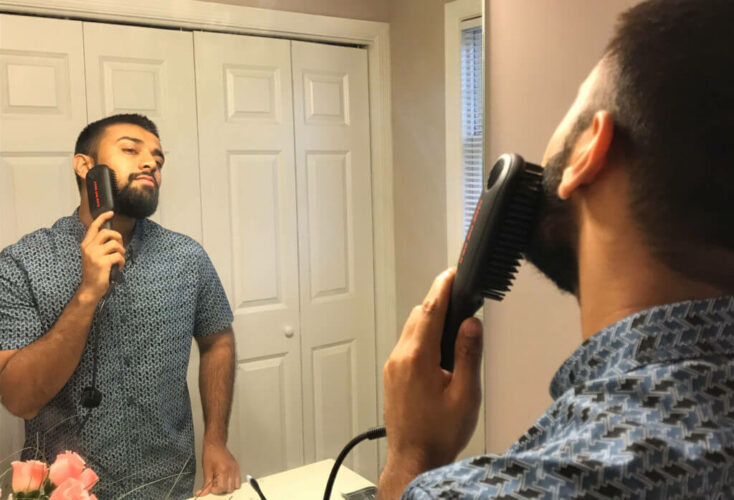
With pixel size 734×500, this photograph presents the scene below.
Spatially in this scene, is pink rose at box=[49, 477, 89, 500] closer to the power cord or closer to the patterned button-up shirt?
the patterned button-up shirt

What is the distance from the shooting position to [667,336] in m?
0.47

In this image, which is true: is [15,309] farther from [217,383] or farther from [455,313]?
[455,313]

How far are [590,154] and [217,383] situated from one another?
649 mm

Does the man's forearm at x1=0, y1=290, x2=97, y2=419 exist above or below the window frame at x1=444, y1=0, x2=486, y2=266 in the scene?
below

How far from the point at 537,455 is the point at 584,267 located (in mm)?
205

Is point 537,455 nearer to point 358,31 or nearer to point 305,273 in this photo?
point 305,273

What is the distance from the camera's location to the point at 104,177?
0.88 meters

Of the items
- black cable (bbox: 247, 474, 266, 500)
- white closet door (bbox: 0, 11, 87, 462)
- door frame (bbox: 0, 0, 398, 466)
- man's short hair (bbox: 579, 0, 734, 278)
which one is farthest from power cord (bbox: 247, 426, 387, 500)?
man's short hair (bbox: 579, 0, 734, 278)

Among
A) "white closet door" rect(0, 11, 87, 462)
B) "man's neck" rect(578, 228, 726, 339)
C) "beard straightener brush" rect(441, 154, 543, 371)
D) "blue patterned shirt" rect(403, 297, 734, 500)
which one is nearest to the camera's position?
"blue patterned shirt" rect(403, 297, 734, 500)

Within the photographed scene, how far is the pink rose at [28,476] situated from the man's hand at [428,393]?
0.45 metres

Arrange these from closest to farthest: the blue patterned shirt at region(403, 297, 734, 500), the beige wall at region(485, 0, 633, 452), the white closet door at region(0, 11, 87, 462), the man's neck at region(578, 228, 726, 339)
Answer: the blue patterned shirt at region(403, 297, 734, 500), the man's neck at region(578, 228, 726, 339), the white closet door at region(0, 11, 87, 462), the beige wall at region(485, 0, 633, 452)

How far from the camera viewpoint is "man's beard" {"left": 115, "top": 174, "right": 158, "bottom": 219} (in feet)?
2.94

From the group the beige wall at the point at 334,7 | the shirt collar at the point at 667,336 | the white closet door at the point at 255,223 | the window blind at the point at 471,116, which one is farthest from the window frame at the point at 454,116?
the shirt collar at the point at 667,336

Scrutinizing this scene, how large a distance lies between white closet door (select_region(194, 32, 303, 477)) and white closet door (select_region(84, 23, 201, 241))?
2 centimetres
